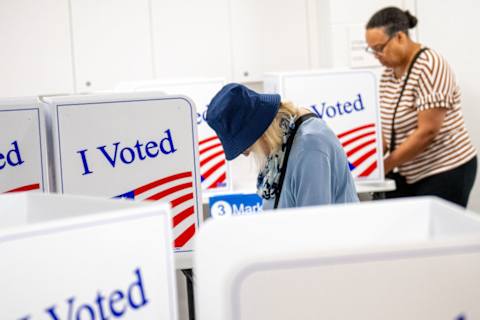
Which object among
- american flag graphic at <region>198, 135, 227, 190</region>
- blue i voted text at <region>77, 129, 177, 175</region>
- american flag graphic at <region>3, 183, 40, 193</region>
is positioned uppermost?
blue i voted text at <region>77, 129, 177, 175</region>

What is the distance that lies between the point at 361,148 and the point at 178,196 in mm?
1472

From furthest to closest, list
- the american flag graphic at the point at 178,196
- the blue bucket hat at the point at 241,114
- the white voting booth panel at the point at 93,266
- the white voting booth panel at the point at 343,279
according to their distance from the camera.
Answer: the american flag graphic at the point at 178,196
the blue bucket hat at the point at 241,114
the white voting booth panel at the point at 93,266
the white voting booth panel at the point at 343,279

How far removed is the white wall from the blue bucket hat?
111 inches

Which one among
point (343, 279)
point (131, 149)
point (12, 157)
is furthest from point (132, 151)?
point (343, 279)

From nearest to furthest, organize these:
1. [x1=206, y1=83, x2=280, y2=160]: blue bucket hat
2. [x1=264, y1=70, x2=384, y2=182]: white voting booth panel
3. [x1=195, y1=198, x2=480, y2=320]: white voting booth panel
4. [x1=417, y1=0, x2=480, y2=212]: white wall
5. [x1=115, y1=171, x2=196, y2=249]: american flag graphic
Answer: [x1=195, y1=198, x2=480, y2=320]: white voting booth panel < [x1=206, y1=83, x2=280, y2=160]: blue bucket hat < [x1=115, y1=171, x2=196, y2=249]: american flag graphic < [x1=264, y1=70, x2=384, y2=182]: white voting booth panel < [x1=417, y1=0, x2=480, y2=212]: white wall

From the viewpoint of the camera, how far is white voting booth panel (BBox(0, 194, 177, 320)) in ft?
2.59

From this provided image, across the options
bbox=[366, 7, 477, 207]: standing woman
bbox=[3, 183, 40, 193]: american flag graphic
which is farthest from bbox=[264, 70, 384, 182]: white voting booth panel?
bbox=[3, 183, 40, 193]: american flag graphic

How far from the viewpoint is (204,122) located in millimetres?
3287

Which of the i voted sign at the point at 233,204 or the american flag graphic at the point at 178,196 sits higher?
the american flag graphic at the point at 178,196

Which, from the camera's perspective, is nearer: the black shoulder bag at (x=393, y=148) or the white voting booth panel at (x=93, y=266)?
the white voting booth panel at (x=93, y=266)

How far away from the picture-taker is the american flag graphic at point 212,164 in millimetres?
3307

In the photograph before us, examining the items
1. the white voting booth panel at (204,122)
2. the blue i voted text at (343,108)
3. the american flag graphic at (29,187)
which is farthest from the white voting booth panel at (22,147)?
the blue i voted text at (343,108)

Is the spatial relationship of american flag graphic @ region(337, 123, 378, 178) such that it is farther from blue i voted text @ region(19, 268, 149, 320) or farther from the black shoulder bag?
blue i voted text @ region(19, 268, 149, 320)

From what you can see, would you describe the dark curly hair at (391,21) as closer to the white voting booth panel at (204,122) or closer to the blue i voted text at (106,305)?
the white voting booth panel at (204,122)
